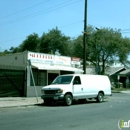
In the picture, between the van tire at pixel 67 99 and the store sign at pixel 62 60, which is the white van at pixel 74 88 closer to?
the van tire at pixel 67 99

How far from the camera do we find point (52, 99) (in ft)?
59.4

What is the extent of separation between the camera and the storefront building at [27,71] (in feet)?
76.3

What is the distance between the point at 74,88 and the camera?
1873 cm

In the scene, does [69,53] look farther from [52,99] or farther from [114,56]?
[52,99]

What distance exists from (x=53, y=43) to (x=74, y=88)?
46176 mm

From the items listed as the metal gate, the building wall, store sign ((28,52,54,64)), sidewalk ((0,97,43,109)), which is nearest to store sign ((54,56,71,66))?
store sign ((28,52,54,64))

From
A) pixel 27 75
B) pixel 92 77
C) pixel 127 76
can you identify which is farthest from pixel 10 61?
pixel 127 76

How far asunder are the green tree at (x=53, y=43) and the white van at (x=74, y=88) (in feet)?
134

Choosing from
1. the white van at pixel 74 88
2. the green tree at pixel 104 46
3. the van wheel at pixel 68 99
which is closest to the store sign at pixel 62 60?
the white van at pixel 74 88

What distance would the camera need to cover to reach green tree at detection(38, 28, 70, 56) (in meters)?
63.0

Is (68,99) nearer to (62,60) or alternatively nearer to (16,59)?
(16,59)

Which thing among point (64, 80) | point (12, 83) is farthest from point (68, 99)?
point (12, 83)

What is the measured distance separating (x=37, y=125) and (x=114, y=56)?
41.0 metres

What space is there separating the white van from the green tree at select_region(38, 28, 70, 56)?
40878mm
